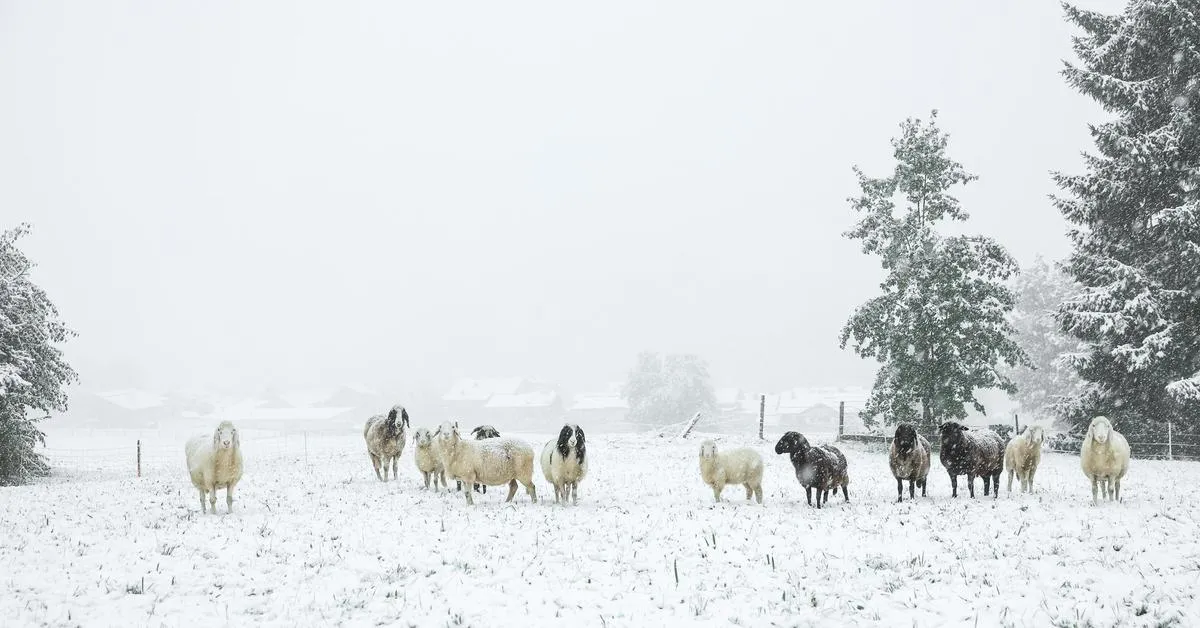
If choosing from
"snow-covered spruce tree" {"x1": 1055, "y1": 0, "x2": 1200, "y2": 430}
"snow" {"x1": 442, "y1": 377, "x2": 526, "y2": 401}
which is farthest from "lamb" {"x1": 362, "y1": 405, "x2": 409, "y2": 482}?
"snow" {"x1": 442, "y1": 377, "x2": 526, "y2": 401}

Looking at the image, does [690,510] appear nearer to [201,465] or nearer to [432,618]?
[432,618]

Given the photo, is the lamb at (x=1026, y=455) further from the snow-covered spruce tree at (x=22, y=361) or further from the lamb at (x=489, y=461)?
the snow-covered spruce tree at (x=22, y=361)

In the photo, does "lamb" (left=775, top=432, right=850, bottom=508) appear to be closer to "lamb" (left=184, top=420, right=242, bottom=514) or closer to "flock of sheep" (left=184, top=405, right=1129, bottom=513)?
"flock of sheep" (left=184, top=405, right=1129, bottom=513)

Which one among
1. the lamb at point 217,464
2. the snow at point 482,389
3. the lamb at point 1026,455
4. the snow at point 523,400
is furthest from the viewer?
the snow at point 482,389

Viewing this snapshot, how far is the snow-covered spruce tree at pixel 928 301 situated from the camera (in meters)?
28.2

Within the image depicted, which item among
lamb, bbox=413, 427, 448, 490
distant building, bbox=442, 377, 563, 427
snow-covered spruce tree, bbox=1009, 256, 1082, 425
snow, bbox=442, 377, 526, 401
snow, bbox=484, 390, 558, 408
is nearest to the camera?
lamb, bbox=413, 427, 448, 490

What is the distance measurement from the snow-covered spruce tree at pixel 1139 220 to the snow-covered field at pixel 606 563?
12480 mm

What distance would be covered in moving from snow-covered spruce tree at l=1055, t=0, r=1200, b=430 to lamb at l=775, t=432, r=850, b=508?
16.1m

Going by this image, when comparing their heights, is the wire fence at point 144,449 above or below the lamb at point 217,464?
below

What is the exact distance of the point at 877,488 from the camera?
17.3 meters

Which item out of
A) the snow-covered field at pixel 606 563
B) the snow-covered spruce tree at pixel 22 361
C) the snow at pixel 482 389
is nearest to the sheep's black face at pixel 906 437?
the snow-covered field at pixel 606 563

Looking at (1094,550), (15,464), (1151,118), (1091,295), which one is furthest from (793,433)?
(15,464)

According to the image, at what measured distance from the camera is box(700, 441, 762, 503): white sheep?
1487 cm

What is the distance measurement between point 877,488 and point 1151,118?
2032cm
